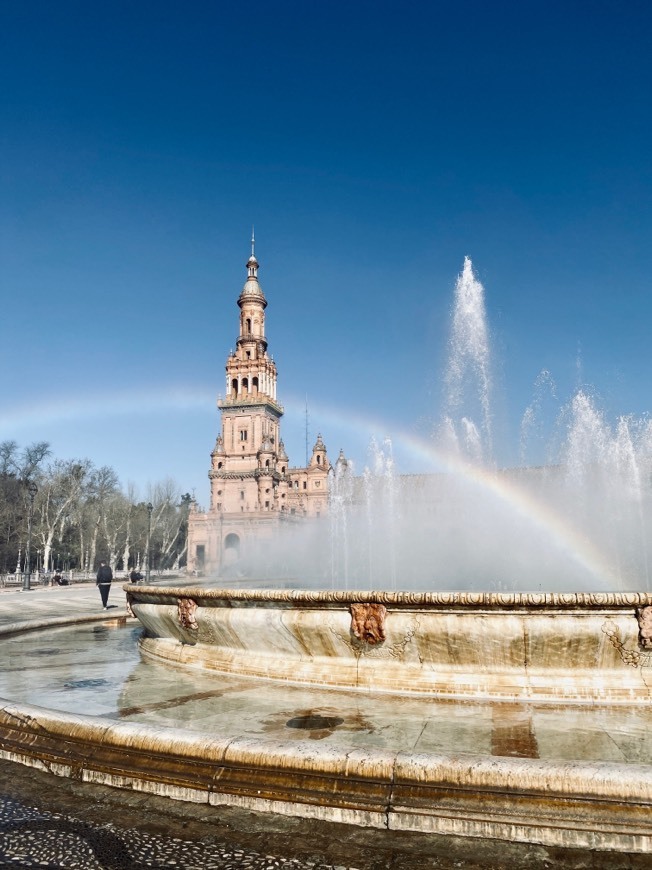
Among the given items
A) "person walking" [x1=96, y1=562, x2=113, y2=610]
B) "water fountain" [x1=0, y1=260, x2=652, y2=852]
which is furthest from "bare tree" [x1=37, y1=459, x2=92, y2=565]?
"water fountain" [x1=0, y1=260, x2=652, y2=852]

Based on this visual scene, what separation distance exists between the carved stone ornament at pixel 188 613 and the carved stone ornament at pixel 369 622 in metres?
2.23

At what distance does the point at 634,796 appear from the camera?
3.12 m

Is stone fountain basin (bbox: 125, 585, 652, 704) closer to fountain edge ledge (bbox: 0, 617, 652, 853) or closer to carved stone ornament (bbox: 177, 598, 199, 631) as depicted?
carved stone ornament (bbox: 177, 598, 199, 631)

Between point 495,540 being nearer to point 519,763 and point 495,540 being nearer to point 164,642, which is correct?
point 164,642

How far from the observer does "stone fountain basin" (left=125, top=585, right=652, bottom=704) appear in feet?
17.6

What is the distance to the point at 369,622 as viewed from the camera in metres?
5.82

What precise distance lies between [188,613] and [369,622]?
249 centimetres

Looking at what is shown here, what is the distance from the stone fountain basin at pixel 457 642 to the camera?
5.37 meters

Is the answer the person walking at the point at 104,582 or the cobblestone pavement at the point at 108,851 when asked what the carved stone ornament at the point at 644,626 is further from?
the person walking at the point at 104,582

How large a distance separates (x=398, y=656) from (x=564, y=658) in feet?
4.84

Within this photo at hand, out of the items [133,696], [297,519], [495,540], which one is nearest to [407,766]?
[133,696]

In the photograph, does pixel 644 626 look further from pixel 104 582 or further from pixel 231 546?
pixel 231 546

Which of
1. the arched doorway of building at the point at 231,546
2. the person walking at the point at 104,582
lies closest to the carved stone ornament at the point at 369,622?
the person walking at the point at 104,582

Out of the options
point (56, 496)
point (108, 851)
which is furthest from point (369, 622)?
point (56, 496)
